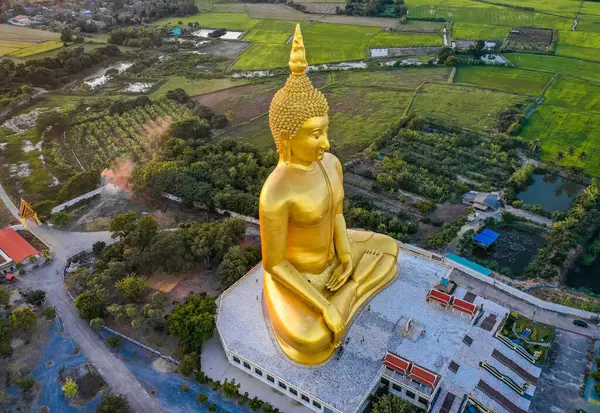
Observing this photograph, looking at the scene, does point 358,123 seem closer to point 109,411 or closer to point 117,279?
point 117,279

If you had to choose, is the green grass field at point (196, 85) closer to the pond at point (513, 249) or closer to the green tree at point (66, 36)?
the green tree at point (66, 36)

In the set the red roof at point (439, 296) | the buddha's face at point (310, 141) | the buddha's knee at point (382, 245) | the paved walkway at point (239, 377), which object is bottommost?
the paved walkway at point (239, 377)

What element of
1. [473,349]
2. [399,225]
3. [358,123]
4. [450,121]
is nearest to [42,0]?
[358,123]

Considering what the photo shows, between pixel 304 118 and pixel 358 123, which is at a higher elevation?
pixel 304 118

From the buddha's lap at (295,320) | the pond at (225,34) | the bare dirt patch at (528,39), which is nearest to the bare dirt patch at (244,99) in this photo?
the pond at (225,34)

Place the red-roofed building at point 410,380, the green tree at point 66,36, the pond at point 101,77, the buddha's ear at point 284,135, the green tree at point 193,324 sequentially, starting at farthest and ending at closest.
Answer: the green tree at point 66,36 → the pond at point 101,77 → the green tree at point 193,324 → the red-roofed building at point 410,380 → the buddha's ear at point 284,135

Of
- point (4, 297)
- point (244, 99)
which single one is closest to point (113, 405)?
point (4, 297)

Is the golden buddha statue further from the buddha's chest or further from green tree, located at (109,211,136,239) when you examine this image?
green tree, located at (109,211,136,239)
